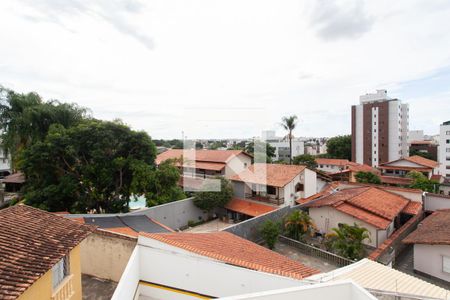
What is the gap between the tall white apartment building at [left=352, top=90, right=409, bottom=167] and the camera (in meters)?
45.8

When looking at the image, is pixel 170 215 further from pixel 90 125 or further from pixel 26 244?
pixel 26 244

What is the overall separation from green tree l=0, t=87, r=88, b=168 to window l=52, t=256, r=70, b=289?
15.2 metres

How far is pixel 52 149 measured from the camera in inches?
598

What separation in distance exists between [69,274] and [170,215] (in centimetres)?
1108

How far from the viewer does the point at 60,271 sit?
5.59m

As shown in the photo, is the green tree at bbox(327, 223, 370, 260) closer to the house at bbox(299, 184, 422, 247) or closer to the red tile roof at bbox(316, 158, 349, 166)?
the house at bbox(299, 184, 422, 247)

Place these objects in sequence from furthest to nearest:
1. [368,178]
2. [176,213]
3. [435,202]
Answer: [368,178], [176,213], [435,202]

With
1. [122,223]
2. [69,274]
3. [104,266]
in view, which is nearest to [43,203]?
[122,223]

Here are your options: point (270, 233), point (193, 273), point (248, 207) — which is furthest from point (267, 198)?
point (193, 273)

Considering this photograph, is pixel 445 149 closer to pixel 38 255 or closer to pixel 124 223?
pixel 124 223

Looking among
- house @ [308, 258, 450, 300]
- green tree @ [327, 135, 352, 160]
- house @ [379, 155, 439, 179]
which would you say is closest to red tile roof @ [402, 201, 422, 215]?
house @ [308, 258, 450, 300]

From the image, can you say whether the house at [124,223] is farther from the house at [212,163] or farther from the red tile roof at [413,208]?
the red tile roof at [413,208]

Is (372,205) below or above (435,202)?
above

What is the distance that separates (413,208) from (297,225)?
25.7 ft
